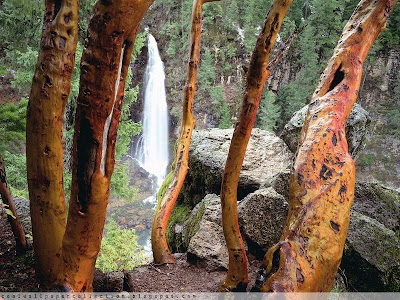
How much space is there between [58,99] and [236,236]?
1929 mm

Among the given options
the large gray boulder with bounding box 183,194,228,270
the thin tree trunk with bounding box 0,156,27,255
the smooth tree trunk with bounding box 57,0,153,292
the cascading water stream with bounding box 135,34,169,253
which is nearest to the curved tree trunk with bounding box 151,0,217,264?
the large gray boulder with bounding box 183,194,228,270

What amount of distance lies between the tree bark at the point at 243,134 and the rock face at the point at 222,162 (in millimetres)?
3788

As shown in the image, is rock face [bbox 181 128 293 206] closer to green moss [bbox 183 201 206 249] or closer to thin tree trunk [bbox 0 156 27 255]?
green moss [bbox 183 201 206 249]

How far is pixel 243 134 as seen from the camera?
266 cm

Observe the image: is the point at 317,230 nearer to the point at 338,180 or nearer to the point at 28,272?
the point at 338,180

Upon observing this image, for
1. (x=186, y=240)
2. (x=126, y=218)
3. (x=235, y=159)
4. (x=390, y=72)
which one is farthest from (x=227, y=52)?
(x=235, y=159)

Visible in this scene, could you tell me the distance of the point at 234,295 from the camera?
280 cm

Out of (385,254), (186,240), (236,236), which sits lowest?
(186,240)

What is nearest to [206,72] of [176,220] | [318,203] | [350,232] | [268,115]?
[268,115]

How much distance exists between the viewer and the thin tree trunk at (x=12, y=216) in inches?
126

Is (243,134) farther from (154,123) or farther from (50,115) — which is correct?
(154,123)

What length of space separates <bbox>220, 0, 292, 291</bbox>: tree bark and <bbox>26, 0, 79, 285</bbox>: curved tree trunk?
141cm

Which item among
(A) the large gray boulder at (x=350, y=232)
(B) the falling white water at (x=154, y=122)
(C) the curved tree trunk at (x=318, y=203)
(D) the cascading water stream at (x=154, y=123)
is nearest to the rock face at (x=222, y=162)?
(A) the large gray boulder at (x=350, y=232)

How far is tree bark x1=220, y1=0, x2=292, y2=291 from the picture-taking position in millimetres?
2473
